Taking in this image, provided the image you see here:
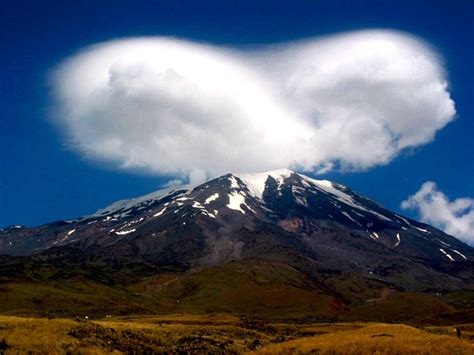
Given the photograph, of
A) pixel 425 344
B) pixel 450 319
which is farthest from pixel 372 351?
pixel 450 319

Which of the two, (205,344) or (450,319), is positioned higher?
(205,344)

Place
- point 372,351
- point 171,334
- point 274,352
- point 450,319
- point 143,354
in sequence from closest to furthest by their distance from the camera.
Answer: point 372,351
point 274,352
point 143,354
point 171,334
point 450,319

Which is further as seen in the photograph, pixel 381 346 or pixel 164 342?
pixel 164 342

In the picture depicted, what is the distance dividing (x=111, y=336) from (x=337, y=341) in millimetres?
23290

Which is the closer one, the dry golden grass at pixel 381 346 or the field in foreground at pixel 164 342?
the dry golden grass at pixel 381 346

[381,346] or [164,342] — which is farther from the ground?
[164,342]

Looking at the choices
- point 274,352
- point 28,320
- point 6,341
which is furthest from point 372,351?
point 28,320

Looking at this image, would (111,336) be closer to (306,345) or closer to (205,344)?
(205,344)

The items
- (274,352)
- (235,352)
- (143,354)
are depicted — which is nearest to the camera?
(274,352)

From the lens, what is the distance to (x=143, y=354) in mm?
50250

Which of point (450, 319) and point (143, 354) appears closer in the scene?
point (143, 354)

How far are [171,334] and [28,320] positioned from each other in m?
18.5

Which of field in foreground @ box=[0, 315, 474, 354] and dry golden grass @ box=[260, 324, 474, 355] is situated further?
field in foreground @ box=[0, 315, 474, 354]

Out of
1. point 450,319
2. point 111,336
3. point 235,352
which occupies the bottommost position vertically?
point 450,319
